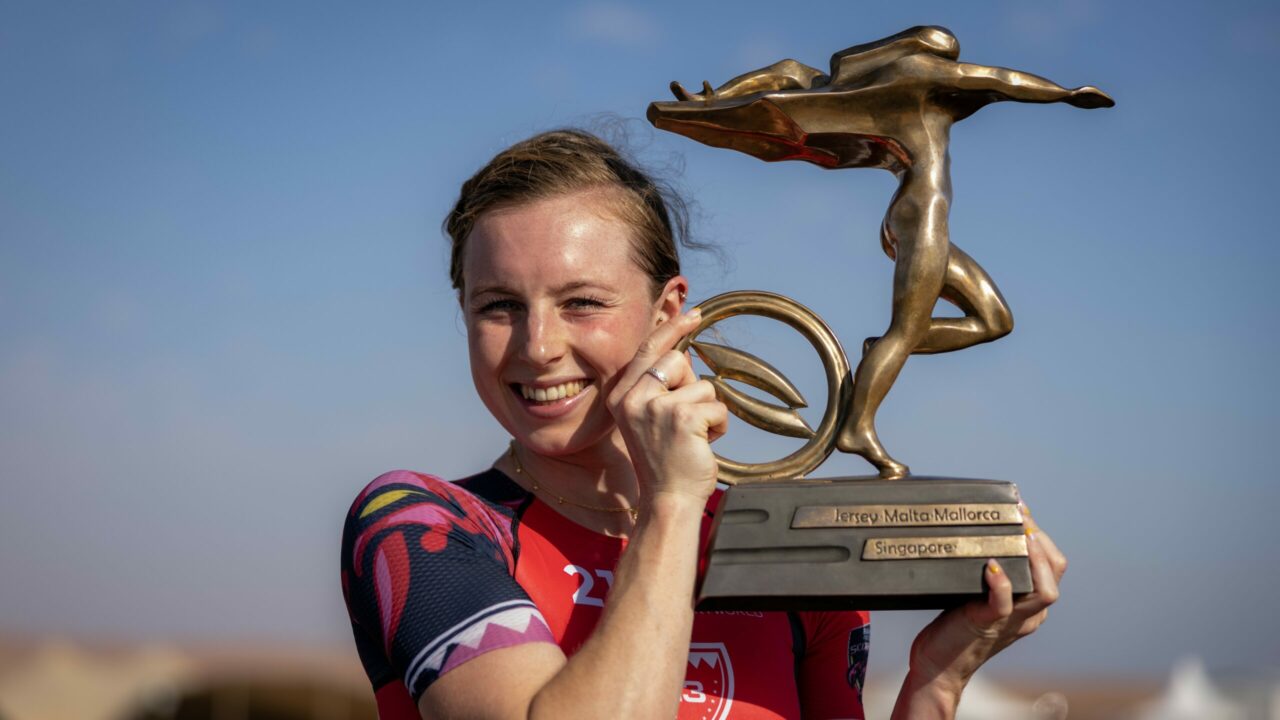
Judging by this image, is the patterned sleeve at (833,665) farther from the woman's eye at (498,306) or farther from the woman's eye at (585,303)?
the woman's eye at (498,306)

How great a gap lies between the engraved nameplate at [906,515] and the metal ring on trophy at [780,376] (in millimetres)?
195

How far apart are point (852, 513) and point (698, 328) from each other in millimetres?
478

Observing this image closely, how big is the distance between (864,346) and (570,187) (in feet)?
2.36

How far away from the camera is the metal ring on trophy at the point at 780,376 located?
2402 millimetres

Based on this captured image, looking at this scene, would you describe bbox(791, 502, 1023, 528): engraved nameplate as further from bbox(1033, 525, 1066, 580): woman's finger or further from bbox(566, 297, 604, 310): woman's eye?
bbox(566, 297, 604, 310): woman's eye

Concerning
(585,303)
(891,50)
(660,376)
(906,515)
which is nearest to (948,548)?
(906,515)

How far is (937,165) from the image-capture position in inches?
95.4

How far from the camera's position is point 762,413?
7.99ft

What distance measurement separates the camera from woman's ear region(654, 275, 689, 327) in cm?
251

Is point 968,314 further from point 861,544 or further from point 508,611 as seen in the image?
point 508,611

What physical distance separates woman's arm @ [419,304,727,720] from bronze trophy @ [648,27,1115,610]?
8.7 inches

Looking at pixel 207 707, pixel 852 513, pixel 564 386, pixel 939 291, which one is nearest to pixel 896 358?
pixel 939 291

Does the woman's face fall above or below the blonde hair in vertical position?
below

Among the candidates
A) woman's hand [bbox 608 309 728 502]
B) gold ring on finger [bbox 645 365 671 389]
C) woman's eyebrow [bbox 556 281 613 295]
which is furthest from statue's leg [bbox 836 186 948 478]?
woman's eyebrow [bbox 556 281 613 295]
